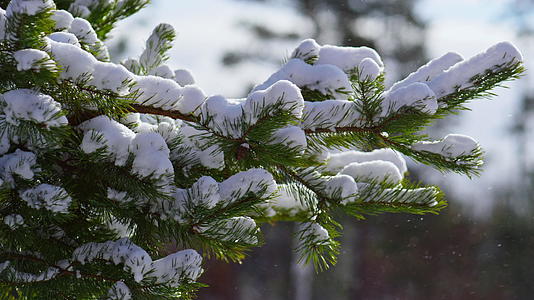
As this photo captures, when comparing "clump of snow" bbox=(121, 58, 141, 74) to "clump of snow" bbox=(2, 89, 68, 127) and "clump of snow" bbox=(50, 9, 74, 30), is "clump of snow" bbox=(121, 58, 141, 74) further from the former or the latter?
"clump of snow" bbox=(2, 89, 68, 127)

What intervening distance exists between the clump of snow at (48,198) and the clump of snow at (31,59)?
0.85ft

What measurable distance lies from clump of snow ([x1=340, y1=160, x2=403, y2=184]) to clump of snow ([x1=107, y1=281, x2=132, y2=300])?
0.66 m

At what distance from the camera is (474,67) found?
121 centimetres

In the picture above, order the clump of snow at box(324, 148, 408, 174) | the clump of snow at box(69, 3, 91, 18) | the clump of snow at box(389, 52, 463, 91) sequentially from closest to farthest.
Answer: the clump of snow at box(389, 52, 463, 91), the clump of snow at box(324, 148, 408, 174), the clump of snow at box(69, 3, 91, 18)

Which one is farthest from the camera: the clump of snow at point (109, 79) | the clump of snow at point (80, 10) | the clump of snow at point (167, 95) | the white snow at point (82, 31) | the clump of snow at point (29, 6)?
the clump of snow at point (80, 10)

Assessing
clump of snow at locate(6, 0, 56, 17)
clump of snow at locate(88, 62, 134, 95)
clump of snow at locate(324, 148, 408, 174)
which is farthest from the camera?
clump of snow at locate(324, 148, 408, 174)

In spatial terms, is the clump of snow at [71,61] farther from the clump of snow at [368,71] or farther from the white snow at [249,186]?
the clump of snow at [368,71]

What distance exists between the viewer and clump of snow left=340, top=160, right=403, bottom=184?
59.5 inches

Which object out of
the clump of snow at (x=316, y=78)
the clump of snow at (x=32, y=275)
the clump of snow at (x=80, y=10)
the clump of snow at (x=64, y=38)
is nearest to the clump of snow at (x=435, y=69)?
the clump of snow at (x=316, y=78)

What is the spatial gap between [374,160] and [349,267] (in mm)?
11882

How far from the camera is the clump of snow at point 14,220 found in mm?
1165

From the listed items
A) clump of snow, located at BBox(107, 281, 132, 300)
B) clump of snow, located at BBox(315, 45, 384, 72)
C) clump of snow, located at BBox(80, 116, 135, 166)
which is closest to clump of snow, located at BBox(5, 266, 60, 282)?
clump of snow, located at BBox(107, 281, 132, 300)

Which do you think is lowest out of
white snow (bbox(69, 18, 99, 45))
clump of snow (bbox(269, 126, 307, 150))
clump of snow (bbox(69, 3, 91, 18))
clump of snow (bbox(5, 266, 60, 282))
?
clump of snow (bbox(5, 266, 60, 282))

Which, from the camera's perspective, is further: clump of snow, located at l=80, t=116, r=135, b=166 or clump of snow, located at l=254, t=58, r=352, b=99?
clump of snow, located at l=254, t=58, r=352, b=99
